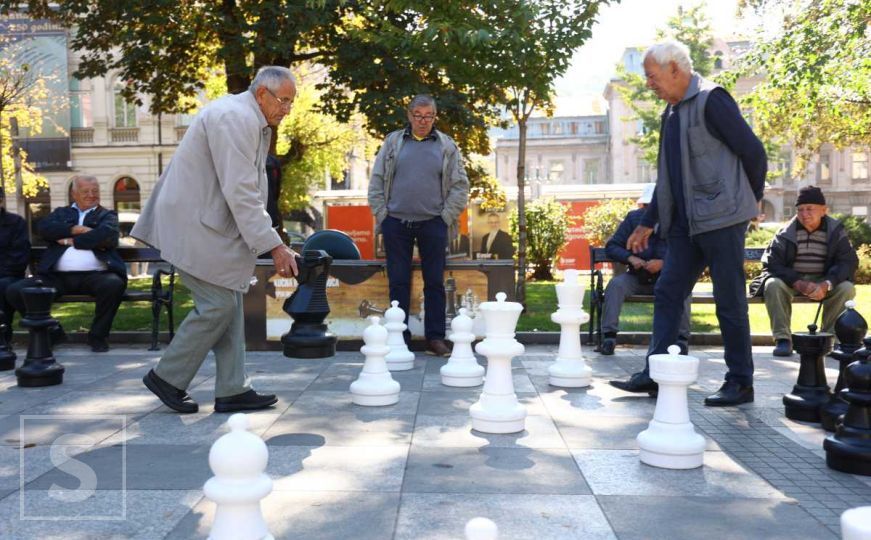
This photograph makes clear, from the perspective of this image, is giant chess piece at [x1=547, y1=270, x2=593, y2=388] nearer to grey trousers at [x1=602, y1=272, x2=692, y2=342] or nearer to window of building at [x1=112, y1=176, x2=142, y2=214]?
grey trousers at [x1=602, y1=272, x2=692, y2=342]

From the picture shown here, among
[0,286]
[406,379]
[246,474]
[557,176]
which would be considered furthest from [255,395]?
[557,176]


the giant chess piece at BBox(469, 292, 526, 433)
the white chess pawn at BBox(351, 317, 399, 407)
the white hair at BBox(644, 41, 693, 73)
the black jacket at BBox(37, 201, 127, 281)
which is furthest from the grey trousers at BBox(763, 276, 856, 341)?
the black jacket at BBox(37, 201, 127, 281)

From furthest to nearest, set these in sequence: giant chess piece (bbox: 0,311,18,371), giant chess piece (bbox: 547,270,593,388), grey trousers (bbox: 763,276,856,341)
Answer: grey trousers (bbox: 763,276,856,341), giant chess piece (bbox: 0,311,18,371), giant chess piece (bbox: 547,270,593,388)

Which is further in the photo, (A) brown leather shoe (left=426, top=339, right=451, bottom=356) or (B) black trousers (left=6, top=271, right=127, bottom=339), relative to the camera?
(B) black trousers (left=6, top=271, right=127, bottom=339)

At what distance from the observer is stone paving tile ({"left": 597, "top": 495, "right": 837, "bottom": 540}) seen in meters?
2.70

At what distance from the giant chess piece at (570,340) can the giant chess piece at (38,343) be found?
11.6 feet

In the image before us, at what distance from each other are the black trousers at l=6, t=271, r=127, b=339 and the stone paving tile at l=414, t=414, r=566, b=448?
4.27 metres

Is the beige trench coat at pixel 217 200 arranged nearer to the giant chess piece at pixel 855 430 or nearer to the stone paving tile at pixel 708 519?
the stone paving tile at pixel 708 519

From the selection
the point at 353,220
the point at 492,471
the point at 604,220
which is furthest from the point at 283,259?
the point at 353,220

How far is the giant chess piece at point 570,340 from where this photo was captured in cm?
546

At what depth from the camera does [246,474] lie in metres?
2.14

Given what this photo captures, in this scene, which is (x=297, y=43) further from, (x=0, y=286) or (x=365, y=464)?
(x=365, y=464)

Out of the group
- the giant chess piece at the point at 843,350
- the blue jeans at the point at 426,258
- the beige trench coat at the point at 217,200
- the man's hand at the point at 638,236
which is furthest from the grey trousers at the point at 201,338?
the giant chess piece at the point at 843,350

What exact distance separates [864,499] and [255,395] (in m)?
3.21
